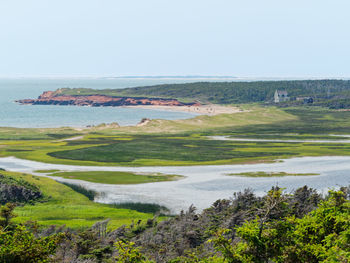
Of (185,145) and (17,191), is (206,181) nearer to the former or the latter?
(17,191)

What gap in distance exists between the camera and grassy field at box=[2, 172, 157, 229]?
42.0 meters

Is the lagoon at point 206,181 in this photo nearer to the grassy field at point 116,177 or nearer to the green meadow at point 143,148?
the grassy field at point 116,177

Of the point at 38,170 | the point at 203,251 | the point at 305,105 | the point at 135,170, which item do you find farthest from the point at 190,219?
the point at 305,105

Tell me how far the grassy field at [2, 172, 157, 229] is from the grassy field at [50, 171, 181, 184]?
681 cm

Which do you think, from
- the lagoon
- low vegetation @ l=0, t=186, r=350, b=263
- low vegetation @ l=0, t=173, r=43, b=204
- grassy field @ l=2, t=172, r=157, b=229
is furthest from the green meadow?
low vegetation @ l=0, t=186, r=350, b=263

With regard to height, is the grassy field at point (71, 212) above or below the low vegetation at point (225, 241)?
below

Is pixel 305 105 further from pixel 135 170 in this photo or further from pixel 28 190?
pixel 28 190

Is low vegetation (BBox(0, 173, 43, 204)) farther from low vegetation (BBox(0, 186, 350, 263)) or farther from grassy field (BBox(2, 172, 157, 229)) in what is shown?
low vegetation (BBox(0, 186, 350, 263))

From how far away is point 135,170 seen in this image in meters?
66.2

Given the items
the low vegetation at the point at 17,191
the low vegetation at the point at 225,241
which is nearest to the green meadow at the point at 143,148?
the low vegetation at the point at 17,191

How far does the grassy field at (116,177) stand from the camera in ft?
195

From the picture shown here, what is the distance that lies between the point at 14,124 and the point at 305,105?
325 ft

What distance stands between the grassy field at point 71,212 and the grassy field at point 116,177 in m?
6.81

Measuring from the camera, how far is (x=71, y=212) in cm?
4562
